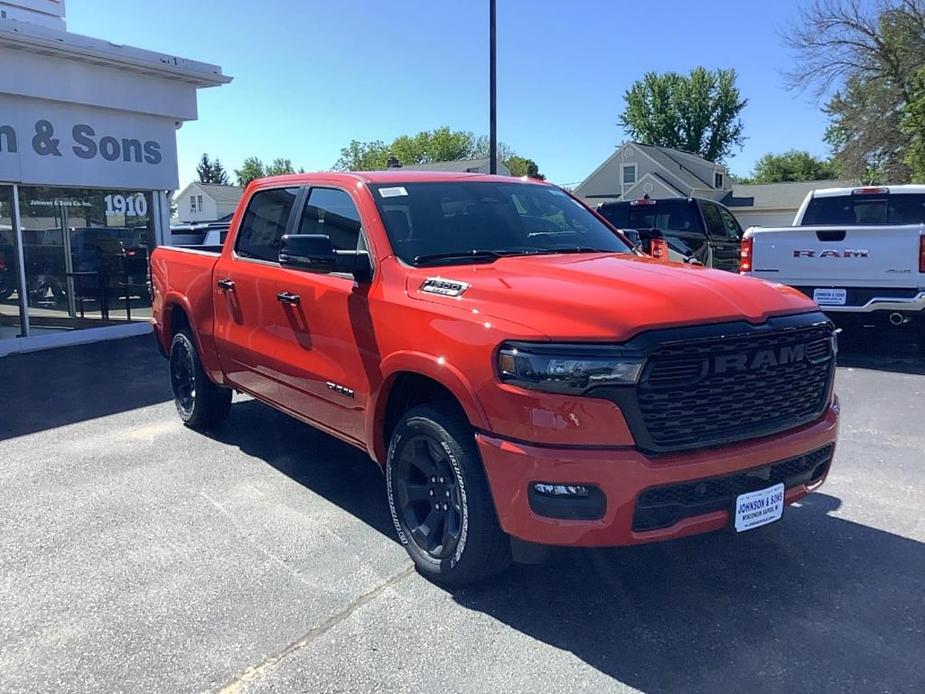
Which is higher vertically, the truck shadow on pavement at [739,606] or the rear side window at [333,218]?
the rear side window at [333,218]

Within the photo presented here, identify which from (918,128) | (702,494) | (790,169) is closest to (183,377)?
(702,494)

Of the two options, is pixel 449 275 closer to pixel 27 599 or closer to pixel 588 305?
pixel 588 305

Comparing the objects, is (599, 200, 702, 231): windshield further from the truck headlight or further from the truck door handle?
the truck headlight

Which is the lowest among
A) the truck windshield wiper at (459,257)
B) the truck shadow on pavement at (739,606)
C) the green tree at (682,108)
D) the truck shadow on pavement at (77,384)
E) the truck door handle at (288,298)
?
the truck shadow on pavement at (739,606)

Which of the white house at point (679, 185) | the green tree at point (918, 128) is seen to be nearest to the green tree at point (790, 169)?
the white house at point (679, 185)

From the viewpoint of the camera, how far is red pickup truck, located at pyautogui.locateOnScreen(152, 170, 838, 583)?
3.14 m

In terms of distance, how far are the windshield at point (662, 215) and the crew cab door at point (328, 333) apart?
926 cm

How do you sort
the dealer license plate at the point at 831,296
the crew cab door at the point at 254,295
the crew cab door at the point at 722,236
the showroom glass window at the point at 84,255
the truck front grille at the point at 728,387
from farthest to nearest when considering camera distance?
the crew cab door at the point at 722,236
the showroom glass window at the point at 84,255
the dealer license plate at the point at 831,296
the crew cab door at the point at 254,295
the truck front grille at the point at 728,387

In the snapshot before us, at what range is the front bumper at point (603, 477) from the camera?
310 centimetres

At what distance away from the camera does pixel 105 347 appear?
11398mm

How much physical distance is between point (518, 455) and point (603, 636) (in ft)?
2.83

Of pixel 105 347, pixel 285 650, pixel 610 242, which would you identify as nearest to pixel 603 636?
pixel 285 650

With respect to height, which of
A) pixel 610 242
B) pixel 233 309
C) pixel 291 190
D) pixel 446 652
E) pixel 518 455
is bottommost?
pixel 446 652

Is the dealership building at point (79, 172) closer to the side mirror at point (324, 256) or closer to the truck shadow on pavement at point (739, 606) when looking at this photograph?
the side mirror at point (324, 256)
